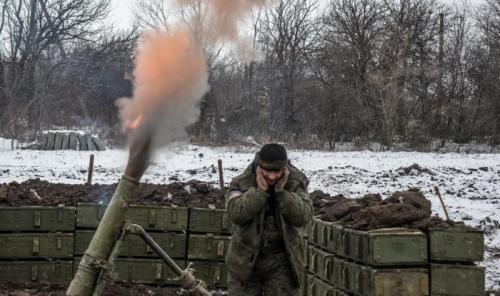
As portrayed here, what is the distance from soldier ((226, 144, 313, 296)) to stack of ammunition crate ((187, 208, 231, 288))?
404cm

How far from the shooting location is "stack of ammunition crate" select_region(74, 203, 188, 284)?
9.05m

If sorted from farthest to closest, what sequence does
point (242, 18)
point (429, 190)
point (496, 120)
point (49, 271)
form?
point (496, 120)
point (429, 190)
point (49, 271)
point (242, 18)

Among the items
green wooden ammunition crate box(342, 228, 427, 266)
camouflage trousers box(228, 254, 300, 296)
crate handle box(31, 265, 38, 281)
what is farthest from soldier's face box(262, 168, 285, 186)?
crate handle box(31, 265, 38, 281)

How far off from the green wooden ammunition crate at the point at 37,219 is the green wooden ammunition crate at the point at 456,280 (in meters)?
4.66

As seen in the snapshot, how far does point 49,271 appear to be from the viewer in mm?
9008

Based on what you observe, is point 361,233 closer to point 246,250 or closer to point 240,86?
point 246,250

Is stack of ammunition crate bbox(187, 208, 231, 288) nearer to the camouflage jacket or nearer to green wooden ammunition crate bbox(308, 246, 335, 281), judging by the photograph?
green wooden ammunition crate bbox(308, 246, 335, 281)

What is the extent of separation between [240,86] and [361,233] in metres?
18.6

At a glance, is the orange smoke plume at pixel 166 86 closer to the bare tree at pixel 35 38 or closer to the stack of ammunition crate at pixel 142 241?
the stack of ammunition crate at pixel 142 241

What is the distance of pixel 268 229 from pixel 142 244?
434 centimetres

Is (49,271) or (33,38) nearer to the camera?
(49,271)

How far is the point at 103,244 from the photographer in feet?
16.4

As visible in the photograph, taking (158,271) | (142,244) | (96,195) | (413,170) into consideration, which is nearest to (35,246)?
(96,195)

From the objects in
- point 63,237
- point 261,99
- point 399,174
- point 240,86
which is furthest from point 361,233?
point 261,99
